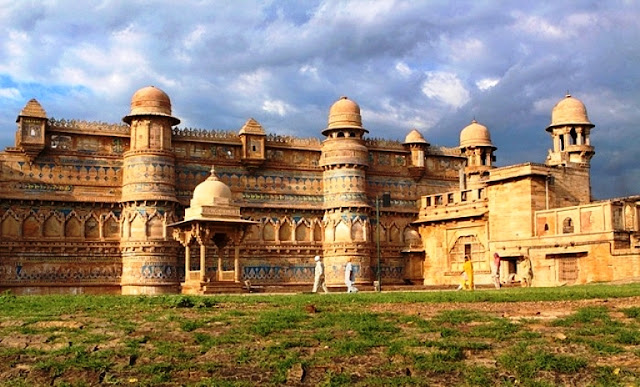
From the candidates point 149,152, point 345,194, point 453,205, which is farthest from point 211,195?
point 453,205

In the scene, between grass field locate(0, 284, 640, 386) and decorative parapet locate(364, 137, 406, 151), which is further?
decorative parapet locate(364, 137, 406, 151)

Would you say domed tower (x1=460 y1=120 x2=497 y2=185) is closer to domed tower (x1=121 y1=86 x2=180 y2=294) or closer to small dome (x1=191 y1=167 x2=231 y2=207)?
domed tower (x1=121 y1=86 x2=180 y2=294)

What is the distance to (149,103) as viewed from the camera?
39969 millimetres

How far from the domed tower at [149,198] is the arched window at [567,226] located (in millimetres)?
18112

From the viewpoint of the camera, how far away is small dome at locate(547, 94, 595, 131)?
4438 centimetres

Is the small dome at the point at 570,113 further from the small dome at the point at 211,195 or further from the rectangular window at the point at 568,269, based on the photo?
the small dome at the point at 211,195

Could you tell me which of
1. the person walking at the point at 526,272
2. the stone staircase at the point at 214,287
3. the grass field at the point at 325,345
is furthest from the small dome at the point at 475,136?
the grass field at the point at 325,345

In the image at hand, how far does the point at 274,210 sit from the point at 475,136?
13.8 m

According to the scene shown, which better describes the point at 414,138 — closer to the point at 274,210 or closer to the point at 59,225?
the point at 274,210

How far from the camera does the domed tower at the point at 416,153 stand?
→ 4697 cm

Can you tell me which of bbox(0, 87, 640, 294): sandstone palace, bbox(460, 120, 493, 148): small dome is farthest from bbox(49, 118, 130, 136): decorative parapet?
bbox(460, 120, 493, 148): small dome

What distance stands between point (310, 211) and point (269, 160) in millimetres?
3529

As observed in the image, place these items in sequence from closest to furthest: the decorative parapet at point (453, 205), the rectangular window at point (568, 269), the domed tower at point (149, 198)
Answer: the rectangular window at point (568, 269) < the domed tower at point (149, 198) < the decorative parapet at point (453, 205)

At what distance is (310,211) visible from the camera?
44219 mm
